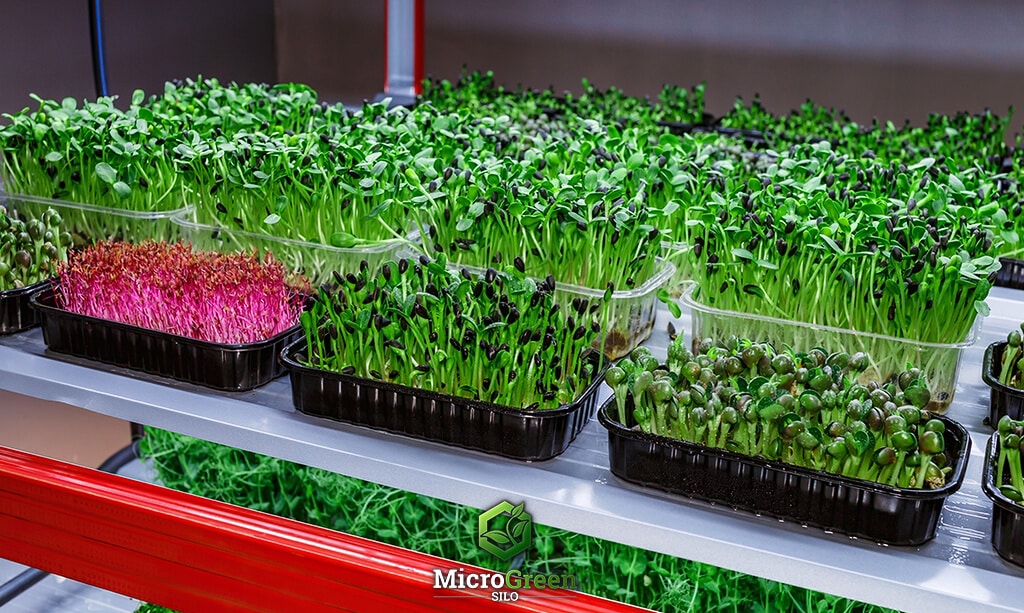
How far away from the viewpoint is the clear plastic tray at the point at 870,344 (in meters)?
1.27

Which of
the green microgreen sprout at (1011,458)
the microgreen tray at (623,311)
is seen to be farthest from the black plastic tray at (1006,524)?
the microgreen tray at (623,311)

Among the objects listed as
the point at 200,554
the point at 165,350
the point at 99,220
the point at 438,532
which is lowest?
the point at 438,532

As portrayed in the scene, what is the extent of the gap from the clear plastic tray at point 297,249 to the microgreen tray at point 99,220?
7 cm

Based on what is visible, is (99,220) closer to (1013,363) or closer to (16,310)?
(16,310)

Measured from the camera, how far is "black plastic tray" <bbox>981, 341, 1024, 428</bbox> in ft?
3.92

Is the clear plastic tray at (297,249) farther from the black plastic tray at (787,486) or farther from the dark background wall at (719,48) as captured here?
the dark background wall at (719,48)

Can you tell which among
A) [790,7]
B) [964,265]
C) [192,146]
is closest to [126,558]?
[192,146]

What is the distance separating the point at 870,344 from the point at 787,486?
363 mm

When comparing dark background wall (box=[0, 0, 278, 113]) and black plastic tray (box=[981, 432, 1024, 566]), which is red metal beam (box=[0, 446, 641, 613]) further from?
dark background wall (box=[0, 0, 278, 113])

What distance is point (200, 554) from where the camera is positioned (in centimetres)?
124

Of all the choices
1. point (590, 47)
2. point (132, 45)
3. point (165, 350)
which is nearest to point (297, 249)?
point (165, 350)

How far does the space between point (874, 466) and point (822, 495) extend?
0.07 m

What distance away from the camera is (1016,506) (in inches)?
37.5

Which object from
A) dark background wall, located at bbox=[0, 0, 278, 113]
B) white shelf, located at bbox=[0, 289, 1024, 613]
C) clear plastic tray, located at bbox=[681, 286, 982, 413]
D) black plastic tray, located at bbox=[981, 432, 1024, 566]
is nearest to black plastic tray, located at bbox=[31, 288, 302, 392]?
white shelf, located at bbox=[0, 289, 1024, 613]
